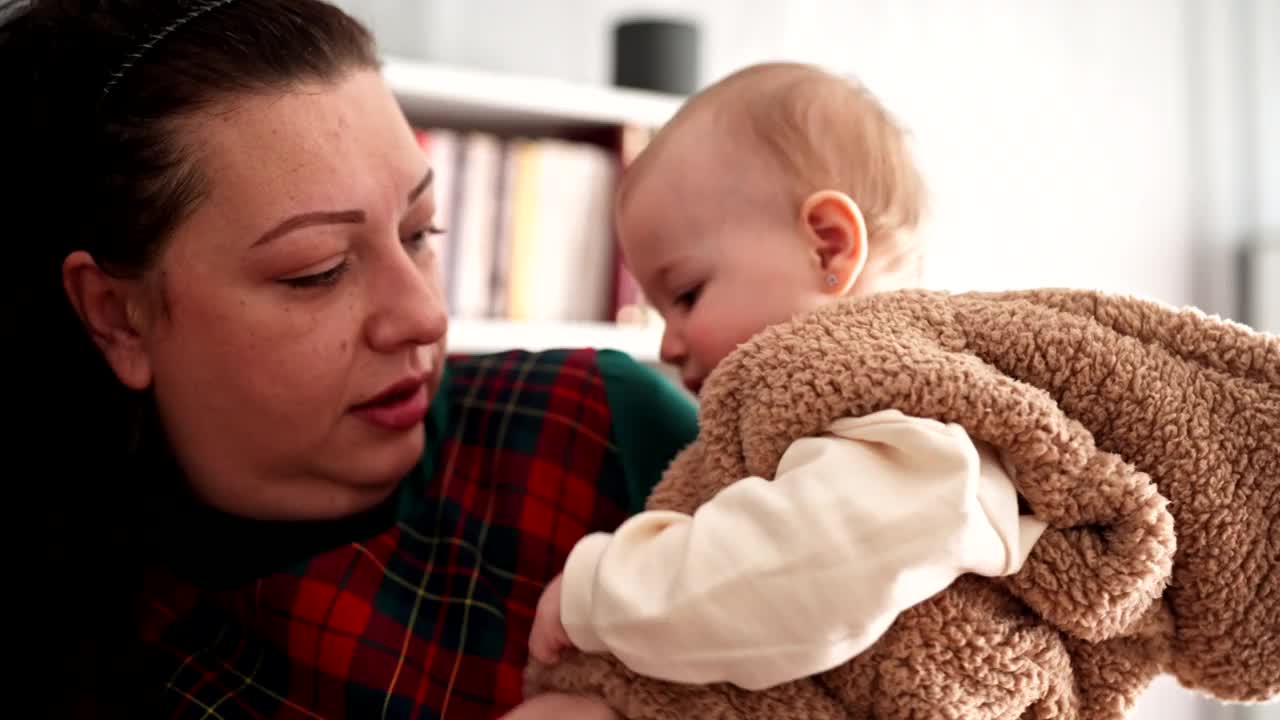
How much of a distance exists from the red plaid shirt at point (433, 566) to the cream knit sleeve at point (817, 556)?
345 mm

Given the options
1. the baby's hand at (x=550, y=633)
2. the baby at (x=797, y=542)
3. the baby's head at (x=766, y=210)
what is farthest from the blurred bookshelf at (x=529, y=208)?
the baby's hand at (x=550, y=633)

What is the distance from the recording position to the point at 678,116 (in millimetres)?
1226

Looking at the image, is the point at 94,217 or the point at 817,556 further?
the point at 94,217

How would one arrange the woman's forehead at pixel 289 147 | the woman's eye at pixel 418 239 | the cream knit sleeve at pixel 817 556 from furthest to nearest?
the woman's eye at pixel 418 239 → the woman's forehead at pixel 289 147 → the cream knit sleeve at pixel 817 556

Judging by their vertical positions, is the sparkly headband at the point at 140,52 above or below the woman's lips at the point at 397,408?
above

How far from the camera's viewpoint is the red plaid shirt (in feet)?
3.60

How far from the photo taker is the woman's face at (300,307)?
1.06 meters

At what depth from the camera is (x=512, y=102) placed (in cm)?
238

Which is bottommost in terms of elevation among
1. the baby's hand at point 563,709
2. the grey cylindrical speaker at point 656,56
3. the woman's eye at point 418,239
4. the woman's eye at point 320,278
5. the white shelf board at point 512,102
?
the baby's hand at point 563,709

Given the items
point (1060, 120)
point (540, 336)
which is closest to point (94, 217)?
point (540, 336)

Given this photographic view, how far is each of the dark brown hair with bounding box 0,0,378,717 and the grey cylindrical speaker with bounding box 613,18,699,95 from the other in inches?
56.4

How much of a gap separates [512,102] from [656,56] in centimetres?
43

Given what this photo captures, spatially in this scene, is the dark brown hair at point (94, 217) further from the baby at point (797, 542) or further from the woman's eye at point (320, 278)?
the baby at point (797, 542)

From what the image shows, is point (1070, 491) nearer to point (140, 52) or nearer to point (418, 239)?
point (418, 239)
